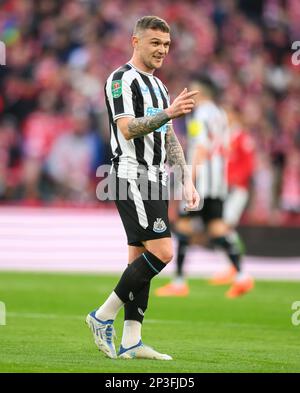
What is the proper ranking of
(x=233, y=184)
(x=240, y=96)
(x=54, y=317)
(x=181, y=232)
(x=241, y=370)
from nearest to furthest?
(x=241, y=370) < (x=54, y=317) < (x=181, y=232) < (x=233, y=184) < (x=240, y=96)

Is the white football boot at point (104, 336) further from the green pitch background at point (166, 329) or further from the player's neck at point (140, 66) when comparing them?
the player's neck at point (140, 66)

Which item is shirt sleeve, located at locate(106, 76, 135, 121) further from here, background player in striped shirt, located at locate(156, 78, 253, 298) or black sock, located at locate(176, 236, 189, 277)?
black sock, located at locate(176, 236, 189, 277)

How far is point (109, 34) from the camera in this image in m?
19.9

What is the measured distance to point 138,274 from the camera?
704 centimetres

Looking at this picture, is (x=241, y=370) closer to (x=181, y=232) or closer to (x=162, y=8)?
(x=181, y=232)

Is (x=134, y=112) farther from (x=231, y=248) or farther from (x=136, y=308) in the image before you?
(x=231, y=248)

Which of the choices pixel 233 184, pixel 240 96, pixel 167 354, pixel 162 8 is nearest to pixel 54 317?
pixel 167 354

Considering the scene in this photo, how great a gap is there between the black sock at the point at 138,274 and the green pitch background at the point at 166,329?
1.56ft

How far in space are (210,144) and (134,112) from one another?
6.26 meters

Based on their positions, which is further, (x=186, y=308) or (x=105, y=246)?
(x=105, y=246)

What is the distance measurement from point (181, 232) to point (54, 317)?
3.59 m

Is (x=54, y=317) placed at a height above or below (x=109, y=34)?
below

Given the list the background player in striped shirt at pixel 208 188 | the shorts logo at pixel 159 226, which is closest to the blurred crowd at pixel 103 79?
the background player in striped shirt at pixel 208 188

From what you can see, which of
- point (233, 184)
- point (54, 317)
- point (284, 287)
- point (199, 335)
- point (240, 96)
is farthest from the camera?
point (240, 96)
